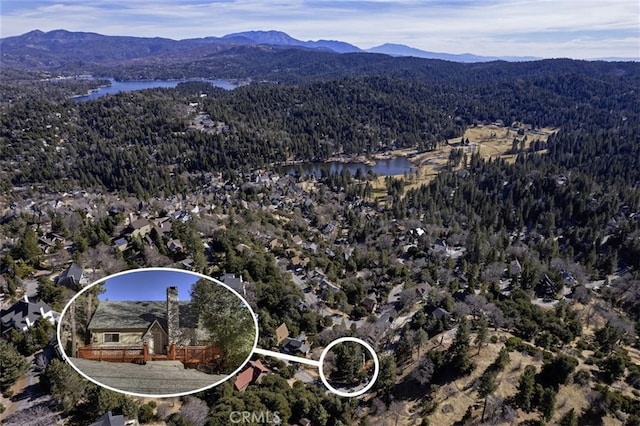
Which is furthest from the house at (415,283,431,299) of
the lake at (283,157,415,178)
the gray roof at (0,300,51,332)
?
the lake at (283,157,415,178)

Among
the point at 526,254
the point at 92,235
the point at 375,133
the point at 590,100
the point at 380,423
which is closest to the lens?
the point at 380,423

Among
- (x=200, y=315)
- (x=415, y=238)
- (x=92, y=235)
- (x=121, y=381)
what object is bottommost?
(x=415, y=238)

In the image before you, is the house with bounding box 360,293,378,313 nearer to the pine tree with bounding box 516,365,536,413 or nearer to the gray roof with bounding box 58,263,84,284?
the pine tree with bounding box 516,365,536,413

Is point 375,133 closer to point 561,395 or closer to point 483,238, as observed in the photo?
point 483,238

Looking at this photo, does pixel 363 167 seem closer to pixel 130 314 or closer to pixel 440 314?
pixel 440 314

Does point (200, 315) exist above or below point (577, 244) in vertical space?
above

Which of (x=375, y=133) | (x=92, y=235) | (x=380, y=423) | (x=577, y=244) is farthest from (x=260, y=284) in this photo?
(x=375, y=133)

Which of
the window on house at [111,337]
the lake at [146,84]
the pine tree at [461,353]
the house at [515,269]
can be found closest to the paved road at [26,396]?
the window on house at [111,337]
